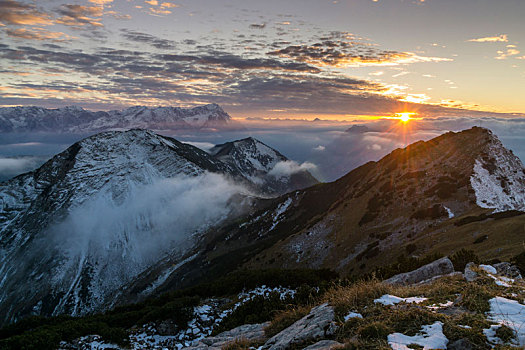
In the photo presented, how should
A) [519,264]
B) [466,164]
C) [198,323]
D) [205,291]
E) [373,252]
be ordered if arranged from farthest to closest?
[466,164]
[373,252]
[205,291]
[198,323]
[519,264]

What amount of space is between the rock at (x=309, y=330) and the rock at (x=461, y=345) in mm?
2792

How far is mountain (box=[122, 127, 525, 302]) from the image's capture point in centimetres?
3488

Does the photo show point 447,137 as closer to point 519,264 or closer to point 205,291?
point 519,264

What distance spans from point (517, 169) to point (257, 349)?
69.4 meters

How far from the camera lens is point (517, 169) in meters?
57.5

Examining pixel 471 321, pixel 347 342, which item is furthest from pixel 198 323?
pixel 471 321

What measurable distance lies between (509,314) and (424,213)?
44343 millimetres

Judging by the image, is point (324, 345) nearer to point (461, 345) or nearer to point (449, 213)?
point (461, 345)

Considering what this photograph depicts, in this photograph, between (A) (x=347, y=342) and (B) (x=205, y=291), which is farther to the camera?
(B) (x=205, y=291)

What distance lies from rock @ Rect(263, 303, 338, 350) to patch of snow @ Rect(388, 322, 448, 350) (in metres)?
1.68

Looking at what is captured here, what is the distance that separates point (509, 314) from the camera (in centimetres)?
812

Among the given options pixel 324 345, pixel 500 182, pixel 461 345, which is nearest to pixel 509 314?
pixel 461 345

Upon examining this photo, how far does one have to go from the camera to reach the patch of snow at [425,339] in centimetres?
694

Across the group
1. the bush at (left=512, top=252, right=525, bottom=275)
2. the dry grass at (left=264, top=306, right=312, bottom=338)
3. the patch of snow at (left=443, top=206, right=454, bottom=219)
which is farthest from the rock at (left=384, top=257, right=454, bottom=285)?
the patch of snow at (left=443, top=206, right=454, bottom=219)
